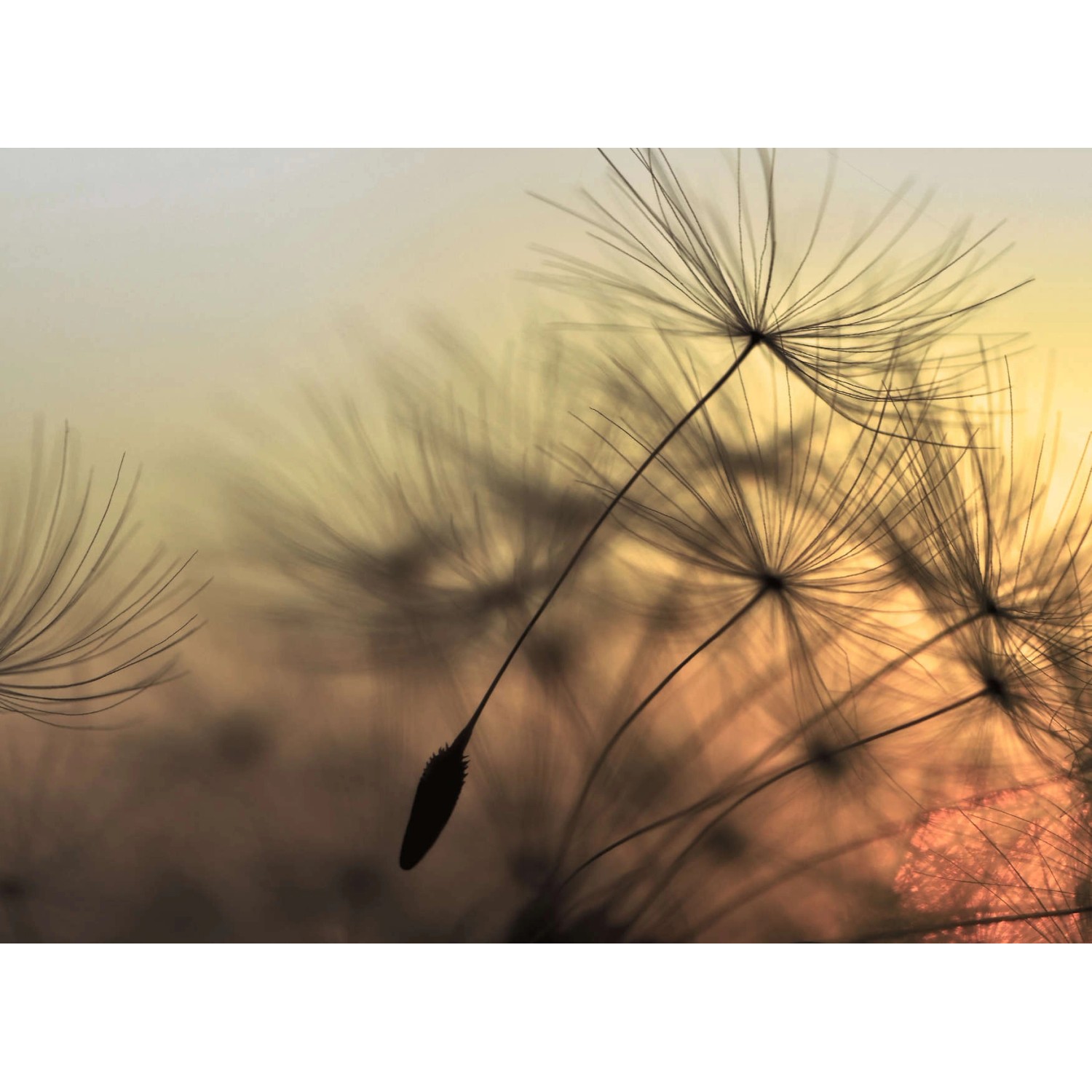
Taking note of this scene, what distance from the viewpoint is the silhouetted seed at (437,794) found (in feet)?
5.38

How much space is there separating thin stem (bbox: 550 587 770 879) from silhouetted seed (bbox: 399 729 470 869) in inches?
7.5

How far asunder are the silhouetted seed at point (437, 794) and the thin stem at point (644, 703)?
7.5 inches

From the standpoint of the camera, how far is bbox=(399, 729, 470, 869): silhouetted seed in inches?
64.6

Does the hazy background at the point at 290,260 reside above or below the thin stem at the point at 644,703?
above

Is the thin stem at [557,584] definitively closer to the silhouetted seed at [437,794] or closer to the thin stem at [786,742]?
the silhouetted seed at [437,794]

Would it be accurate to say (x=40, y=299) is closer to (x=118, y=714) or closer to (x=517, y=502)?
(x=118, y=714)

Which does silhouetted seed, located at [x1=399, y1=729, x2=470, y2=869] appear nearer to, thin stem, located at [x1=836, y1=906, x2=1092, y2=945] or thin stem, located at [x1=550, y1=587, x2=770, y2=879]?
thin stem, located at [x1=550, y1=587, x2=770, y2=879]

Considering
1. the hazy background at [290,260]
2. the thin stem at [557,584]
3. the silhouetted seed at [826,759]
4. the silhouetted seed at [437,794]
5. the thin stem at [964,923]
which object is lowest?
the thin stem at [964,923]

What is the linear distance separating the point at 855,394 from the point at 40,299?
1338mm

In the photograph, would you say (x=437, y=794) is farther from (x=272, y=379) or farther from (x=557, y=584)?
(x=272, y=379)

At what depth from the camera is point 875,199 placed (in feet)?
5.47

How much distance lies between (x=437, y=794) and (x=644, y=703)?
363 mm

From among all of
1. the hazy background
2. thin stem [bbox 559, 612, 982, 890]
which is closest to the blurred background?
the hazy background

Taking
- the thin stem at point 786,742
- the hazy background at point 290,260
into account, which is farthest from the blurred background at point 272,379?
the thin stem at point 786,742
